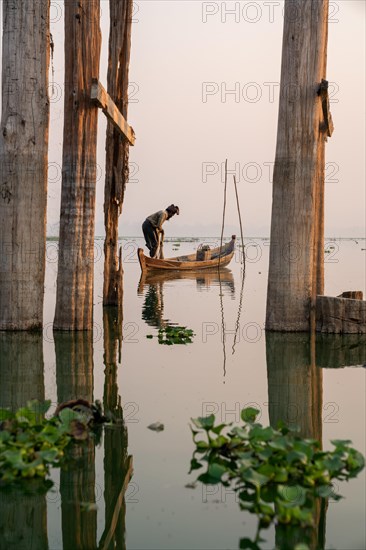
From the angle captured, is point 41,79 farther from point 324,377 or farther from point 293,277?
point 324,377

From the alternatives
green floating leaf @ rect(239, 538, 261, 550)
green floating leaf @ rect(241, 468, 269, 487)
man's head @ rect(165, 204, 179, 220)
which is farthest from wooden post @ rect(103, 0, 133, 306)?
man's head @ rect(165, 204, 179, 220)

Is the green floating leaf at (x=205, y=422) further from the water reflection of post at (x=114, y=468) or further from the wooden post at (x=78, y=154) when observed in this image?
the wooden post at (x=78, y=154)

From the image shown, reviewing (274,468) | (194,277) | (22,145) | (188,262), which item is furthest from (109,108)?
(188,262)

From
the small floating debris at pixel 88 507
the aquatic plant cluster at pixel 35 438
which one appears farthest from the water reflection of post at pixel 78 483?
the aquatic plant cluster at pixel 35 438

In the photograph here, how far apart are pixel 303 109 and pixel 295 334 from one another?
2.88 m

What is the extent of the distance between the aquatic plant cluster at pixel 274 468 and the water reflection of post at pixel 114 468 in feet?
1.51

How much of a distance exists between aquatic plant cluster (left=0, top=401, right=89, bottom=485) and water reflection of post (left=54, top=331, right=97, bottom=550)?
11 centimetres

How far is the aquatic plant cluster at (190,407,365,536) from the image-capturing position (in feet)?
12.9

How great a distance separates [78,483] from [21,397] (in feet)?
7.14

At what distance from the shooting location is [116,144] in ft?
43.0

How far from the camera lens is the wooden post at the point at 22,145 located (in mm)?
9242

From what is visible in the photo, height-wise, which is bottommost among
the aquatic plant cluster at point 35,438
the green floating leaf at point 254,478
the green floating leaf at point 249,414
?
the green floating leaf at point 254,478

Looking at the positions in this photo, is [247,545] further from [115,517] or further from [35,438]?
[35,438]

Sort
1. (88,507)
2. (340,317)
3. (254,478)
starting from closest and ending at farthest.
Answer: (88,507) < (254,478) < (340,317)
